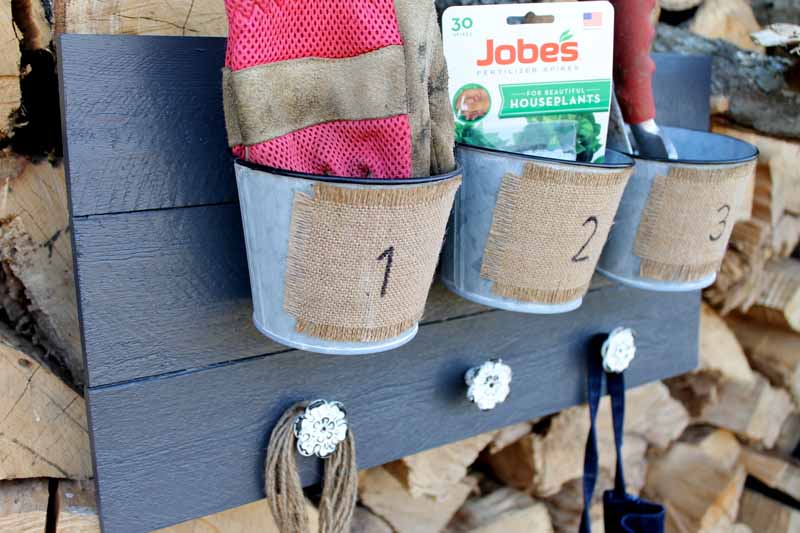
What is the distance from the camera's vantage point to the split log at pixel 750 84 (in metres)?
0.98

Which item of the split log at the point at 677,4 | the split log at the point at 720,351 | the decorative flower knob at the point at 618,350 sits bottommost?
the split log at the point at 720,351

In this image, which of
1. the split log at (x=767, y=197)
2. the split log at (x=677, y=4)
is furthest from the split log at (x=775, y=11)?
the split log at (x=767, y=197)

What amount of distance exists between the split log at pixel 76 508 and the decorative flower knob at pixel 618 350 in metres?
0.53

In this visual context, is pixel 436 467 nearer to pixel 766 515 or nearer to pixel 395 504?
pixel 395 504

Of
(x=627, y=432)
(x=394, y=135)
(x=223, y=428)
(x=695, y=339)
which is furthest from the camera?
(x=627, y=432)

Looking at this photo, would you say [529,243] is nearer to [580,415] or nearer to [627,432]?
[580,415]

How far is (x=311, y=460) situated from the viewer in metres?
0.69

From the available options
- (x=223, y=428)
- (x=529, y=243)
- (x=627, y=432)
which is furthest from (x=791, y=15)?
(x=223, y=428)

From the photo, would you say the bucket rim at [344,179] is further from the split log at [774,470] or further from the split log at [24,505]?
the split log at [774,470]

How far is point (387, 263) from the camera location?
532mm

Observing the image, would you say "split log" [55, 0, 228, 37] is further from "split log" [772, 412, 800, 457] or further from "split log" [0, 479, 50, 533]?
"split log" [772, 412, 800, 457]

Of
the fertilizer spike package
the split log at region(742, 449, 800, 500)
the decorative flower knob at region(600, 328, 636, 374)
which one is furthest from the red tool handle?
the split log at region(742, 449, 800, 500)

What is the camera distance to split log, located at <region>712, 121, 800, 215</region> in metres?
1.01

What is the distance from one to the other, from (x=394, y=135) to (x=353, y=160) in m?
0.04
